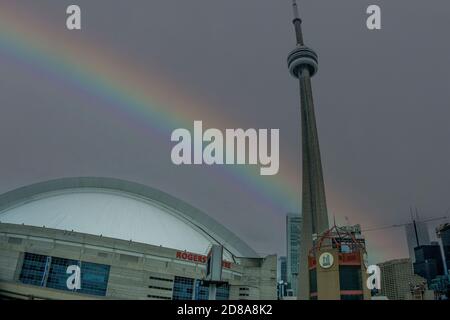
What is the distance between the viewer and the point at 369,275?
76062mm

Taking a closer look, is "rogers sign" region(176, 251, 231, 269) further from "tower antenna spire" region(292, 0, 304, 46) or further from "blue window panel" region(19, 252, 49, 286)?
"tower antenna spire" region(292, 0, 304, 46)

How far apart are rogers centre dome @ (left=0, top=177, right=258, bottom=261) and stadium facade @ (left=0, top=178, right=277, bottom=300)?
25cm

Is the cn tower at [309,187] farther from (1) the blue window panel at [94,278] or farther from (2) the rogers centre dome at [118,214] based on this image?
(1) the blue window panel at [94,278]

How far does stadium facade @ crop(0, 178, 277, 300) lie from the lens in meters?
75.6

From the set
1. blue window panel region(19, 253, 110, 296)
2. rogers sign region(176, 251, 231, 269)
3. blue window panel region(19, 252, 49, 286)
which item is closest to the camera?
blue window panel region(19, 252, 49, 286)

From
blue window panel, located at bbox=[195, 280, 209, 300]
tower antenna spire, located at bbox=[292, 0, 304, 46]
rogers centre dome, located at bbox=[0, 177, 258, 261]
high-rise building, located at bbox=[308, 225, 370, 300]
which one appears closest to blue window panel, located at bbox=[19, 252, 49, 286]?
rogers centre dome, located at bbox=[0, 177, 258, 261]

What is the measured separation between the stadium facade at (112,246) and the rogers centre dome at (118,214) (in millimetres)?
252

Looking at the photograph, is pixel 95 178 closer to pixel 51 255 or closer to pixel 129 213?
pixel 129 213

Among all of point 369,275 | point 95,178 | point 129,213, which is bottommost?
point 369,275

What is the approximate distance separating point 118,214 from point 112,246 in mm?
18668

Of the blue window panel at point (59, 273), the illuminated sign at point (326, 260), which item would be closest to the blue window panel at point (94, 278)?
the blue window panel at point (59, 273)

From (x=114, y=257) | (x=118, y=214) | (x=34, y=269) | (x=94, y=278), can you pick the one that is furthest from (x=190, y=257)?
(x=34, y=269)
